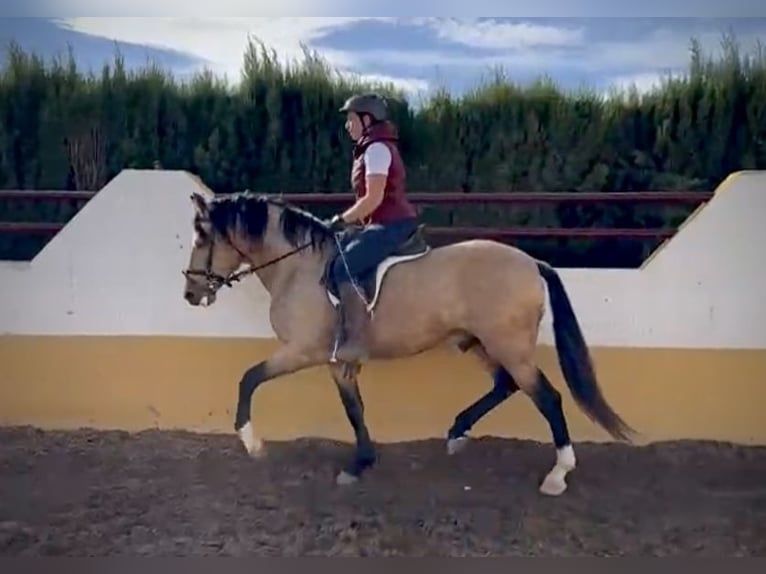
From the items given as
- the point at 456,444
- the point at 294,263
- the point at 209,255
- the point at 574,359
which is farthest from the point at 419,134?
the point at 456,444

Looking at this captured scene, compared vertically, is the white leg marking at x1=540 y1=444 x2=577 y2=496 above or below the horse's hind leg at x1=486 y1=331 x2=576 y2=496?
below

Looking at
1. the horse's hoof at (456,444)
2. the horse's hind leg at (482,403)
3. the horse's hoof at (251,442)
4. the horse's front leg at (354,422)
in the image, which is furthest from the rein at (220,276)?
the horse's hoof at (456,444)

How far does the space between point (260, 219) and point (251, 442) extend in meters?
0.91

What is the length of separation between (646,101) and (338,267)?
144 centimetres

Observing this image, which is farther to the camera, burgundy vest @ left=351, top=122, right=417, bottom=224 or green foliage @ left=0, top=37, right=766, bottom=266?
green foliage @ left=0, top=37, right=766, bottom=266

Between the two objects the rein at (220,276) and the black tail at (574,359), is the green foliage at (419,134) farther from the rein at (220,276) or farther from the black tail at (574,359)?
the rein at (220,276)

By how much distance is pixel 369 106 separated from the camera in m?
4.91

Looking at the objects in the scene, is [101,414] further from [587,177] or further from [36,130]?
[587,177]

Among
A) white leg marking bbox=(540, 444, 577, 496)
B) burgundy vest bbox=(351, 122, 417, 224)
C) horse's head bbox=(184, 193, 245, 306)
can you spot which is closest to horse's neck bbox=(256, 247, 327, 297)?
horse's head bbox=(184, 193, 245, 306)

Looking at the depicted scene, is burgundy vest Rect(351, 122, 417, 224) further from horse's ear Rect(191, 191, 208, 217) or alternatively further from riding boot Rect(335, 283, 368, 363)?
horse's ear Rect(191, 191, 208, 217)

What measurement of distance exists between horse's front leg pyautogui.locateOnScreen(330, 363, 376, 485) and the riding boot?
10cm

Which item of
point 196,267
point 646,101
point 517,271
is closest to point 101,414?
point 196,267

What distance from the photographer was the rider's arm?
4.86 m

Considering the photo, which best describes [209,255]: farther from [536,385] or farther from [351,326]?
[536,385]
